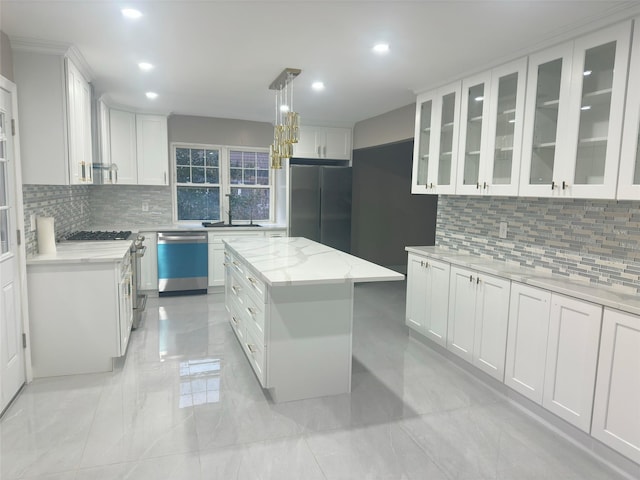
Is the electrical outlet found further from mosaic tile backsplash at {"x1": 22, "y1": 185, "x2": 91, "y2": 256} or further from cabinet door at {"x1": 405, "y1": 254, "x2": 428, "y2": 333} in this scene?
mosaic tile backsplash at {"x1": 22, "y1": 185, "x2": 91, "y2": 256}

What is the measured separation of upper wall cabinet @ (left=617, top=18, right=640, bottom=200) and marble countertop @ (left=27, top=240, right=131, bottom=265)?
3.30 meters

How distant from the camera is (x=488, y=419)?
258 centimetres

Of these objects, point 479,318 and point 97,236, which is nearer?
point 479,318

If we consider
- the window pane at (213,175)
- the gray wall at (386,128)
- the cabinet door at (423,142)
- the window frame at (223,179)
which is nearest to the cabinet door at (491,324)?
the cabinet door at (423,142)

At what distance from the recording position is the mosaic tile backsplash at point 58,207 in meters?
3.05

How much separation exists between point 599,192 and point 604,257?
0.46 meters

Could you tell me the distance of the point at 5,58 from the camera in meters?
2.70

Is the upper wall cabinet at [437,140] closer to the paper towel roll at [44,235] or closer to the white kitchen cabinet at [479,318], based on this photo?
the white kitchen cabinet at [479,318]

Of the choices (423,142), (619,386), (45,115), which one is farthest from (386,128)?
(619,386)

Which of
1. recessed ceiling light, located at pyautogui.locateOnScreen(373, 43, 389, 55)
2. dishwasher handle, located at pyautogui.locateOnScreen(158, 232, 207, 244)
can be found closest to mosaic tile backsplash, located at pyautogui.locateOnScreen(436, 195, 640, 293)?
recessed ceiling light, located at pyautogui.locateOnScreen(373, 43, 389, 55)

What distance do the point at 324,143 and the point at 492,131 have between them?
3.16 metres

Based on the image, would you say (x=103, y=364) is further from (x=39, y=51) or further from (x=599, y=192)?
(x=599, y=192)

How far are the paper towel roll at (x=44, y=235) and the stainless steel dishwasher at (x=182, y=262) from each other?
2.07 m

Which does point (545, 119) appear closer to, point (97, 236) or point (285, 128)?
point (285, 128)
